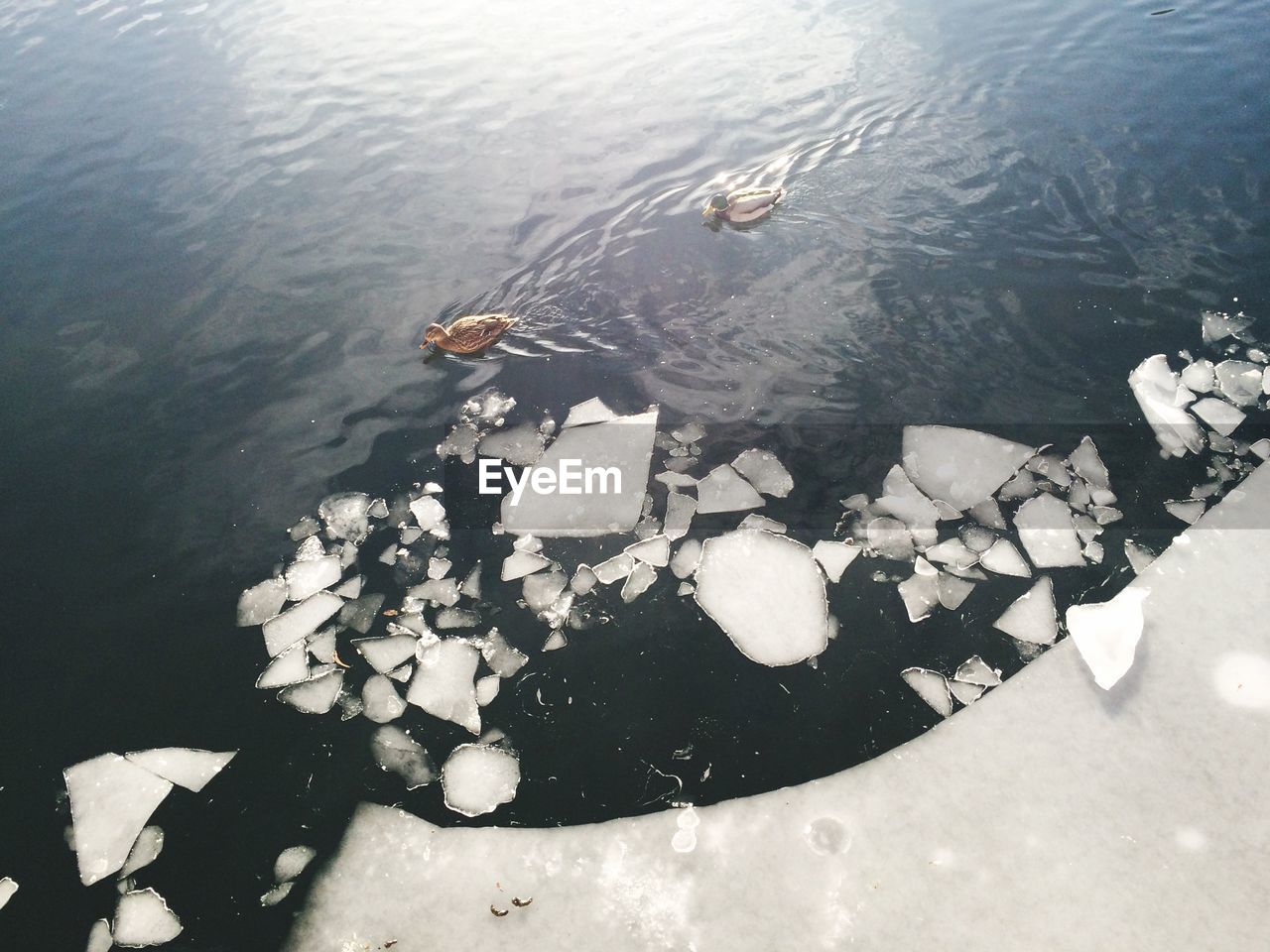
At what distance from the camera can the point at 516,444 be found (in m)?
2.94

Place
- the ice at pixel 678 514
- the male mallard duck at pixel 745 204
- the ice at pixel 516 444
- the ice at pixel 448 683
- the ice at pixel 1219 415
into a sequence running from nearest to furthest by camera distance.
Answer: the ice at pixel 448 683
the ice at pixel 678 514
the ice at pixel 1219 415
the ice at pixel 516 444
the male mallard duck at pixel 745 204

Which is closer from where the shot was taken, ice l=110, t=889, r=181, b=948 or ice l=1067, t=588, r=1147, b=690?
ice l=110, t=889, r=181, b=948

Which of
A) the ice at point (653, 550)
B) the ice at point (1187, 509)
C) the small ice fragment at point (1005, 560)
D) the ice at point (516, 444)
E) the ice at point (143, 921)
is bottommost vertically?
the ice at point (1187, 509)

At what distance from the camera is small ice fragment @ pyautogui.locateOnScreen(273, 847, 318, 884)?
73.3 inches

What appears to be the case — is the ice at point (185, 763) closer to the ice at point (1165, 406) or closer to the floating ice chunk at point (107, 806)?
the floating ice chunk at point (107, 806)

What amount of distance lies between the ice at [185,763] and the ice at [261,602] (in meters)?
0.46

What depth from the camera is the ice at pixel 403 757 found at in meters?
2.02

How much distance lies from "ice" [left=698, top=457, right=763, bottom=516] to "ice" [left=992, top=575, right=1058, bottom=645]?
944 mm

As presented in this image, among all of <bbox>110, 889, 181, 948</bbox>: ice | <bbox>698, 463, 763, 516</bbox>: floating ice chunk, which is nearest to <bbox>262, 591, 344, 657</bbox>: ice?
<bbox>110, 889, 181, 948</bbox>: ice

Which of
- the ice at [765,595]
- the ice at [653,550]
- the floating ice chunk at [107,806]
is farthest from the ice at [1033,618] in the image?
the floating ice chunk at [107,806]

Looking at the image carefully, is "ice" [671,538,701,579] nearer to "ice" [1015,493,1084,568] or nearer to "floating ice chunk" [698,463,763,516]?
"floating ice chunk" [698,463,763,516]

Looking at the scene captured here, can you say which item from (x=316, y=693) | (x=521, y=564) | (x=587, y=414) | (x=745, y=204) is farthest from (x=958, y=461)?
(x=316, y=693)

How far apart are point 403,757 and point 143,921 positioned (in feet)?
2.52

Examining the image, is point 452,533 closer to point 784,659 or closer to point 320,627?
point 320,627
